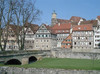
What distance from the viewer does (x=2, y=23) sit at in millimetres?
31406

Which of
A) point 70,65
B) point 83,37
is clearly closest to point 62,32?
point 83,37

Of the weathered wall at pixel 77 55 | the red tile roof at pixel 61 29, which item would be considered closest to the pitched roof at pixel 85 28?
the red tile roof at pixel 61 29

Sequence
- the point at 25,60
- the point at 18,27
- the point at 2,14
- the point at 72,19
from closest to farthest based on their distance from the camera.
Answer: the point at 25,60, the point at 2,14, the point at 18,27, the point at 72,19

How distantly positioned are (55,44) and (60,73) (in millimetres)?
41021

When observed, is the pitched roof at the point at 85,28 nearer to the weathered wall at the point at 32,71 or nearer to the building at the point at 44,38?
the building at the point at 44,38

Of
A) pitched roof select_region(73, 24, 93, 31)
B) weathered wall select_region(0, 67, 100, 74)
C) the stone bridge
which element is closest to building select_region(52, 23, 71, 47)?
pitched roof select_region(73, 24, 93, 31)

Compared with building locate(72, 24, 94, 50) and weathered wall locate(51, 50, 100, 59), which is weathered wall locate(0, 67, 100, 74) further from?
building locate(72, 24, 94, 50)

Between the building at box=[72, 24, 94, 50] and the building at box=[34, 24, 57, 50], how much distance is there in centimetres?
870

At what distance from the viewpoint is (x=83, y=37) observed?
52.2 meters

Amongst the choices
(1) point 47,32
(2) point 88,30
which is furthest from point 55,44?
(2) point 88,30

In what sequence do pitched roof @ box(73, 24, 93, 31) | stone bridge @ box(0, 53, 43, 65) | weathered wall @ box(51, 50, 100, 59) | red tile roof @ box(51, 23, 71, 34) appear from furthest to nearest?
red tile roof @ box(51, 23, 71, 34) → pitched roof @ box(73, 24, 93, 31) → weathered wall @ box(51, 50, 100, 59) → stone bridge @ box(0, 53, 43, 65)

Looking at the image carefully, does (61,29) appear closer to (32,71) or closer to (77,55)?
(77,55)

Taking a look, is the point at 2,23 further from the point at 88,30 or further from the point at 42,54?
the point at 88,30

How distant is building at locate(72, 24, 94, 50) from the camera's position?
51438mm
